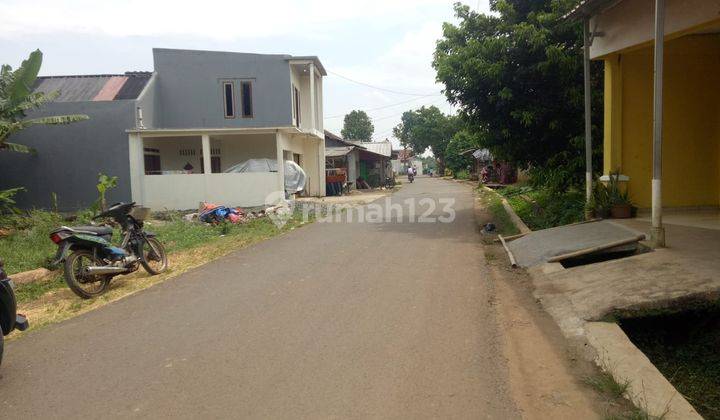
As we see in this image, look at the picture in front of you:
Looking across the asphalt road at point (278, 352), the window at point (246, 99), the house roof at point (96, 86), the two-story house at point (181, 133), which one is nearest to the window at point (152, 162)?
the two-story house at point (181, 133)

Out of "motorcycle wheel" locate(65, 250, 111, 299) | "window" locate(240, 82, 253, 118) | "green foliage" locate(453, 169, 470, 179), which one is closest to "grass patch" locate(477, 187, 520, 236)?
"motorcycle wheel" locate(65, 250, 111, 299)

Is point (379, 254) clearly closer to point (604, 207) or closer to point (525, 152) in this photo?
point (604, 207)

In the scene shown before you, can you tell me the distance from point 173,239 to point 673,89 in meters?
10.8

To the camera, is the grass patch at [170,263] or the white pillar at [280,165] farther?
the white pillar at [280,165]

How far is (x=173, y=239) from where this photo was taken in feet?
40.8

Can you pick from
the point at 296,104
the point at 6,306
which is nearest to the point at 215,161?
the point at 296,104

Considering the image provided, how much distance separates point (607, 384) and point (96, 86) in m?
23.5

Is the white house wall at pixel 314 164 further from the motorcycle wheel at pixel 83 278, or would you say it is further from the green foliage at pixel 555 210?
the motorcycle wheel at pixel 83 278

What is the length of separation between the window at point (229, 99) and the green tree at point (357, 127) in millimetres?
58326

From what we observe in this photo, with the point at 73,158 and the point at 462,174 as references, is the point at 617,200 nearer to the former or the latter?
the point at 73,158

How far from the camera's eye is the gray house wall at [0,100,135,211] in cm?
1938

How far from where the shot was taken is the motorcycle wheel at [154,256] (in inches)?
347

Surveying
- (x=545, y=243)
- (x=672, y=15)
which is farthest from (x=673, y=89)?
(x=545, y=243)

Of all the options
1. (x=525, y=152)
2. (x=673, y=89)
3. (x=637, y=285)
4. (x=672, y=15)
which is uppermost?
(x=672, y=15)
